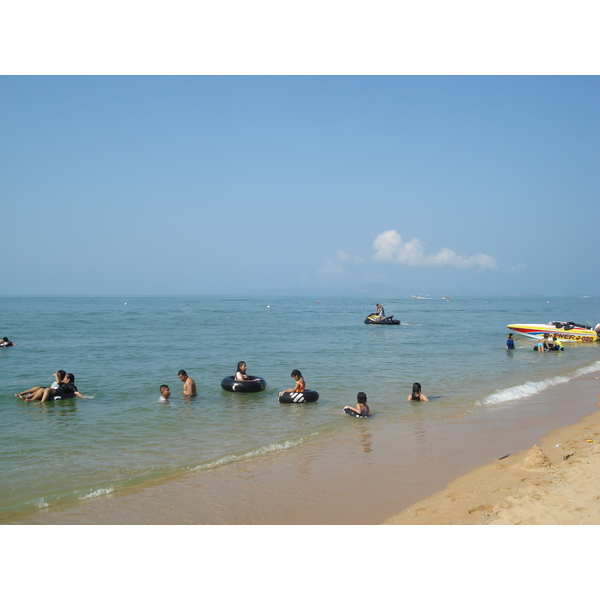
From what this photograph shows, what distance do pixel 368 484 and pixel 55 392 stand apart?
35.2 ft

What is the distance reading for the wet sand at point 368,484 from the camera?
264 inches

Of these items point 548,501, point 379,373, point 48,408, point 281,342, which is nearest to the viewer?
point 548,501

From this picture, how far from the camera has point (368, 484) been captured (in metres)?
7.96

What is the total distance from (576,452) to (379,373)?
11.0 meters

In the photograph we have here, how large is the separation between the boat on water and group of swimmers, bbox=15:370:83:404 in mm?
29538

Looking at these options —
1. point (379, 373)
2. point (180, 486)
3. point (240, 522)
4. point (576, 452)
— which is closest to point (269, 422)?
point (180, 486)

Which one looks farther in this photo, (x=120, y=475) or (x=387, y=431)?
(x=387, y=431)

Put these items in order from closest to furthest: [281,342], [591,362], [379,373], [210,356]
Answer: [379,373] < [591,362] < [210,356] < [281,342]

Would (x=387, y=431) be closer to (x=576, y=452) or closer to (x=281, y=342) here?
(x=576, y=452)

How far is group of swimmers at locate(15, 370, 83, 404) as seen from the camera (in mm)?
14375

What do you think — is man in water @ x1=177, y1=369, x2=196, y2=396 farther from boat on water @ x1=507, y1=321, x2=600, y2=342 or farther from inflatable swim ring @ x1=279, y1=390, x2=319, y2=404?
boat on water @ x1=507, y1=321, x2=600, y2=342

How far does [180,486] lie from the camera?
26.5ft

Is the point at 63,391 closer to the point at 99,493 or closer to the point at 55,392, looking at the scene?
the point at 55,392

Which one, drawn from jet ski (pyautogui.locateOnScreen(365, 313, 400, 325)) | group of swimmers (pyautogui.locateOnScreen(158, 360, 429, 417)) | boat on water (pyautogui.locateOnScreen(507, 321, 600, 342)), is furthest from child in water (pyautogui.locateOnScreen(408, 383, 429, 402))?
jet ski (pyautogui.locateOnScreen(365, 313, 400, 325))
